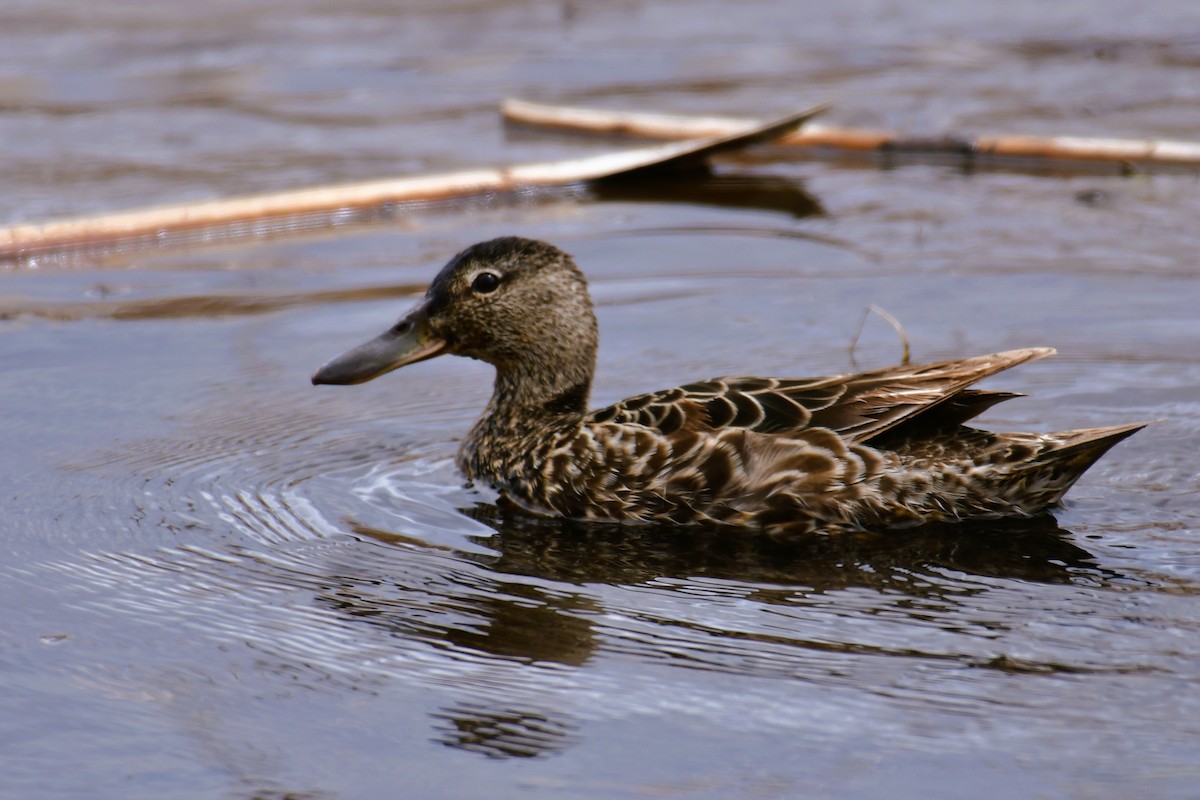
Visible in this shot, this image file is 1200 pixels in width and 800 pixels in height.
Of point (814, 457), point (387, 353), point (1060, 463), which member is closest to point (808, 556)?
point (814, 457)

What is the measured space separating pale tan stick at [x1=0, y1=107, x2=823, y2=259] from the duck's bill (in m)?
2.69

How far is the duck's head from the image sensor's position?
6.79m

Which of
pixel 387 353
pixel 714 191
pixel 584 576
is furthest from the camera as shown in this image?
pixel 714 191

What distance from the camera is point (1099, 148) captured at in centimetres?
1011

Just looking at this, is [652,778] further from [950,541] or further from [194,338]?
[194,338]

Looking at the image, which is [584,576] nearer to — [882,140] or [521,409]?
[521,409]

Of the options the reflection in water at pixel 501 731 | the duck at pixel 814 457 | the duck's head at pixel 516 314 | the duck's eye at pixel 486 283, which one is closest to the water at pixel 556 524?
the reflection in water at pixel 501 731

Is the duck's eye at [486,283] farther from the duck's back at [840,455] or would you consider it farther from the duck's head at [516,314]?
the duck's back at [840,455]

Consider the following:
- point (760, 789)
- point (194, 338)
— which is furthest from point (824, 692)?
point (194, 338)

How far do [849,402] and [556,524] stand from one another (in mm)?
1140

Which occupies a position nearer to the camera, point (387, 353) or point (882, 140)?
point (387, 353)

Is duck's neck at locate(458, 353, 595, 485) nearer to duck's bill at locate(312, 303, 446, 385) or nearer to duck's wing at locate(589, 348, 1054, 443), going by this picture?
duck's bill at locate(312, 303, 446, 385)

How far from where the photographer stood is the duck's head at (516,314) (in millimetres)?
6789

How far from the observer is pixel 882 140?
11.1 m
